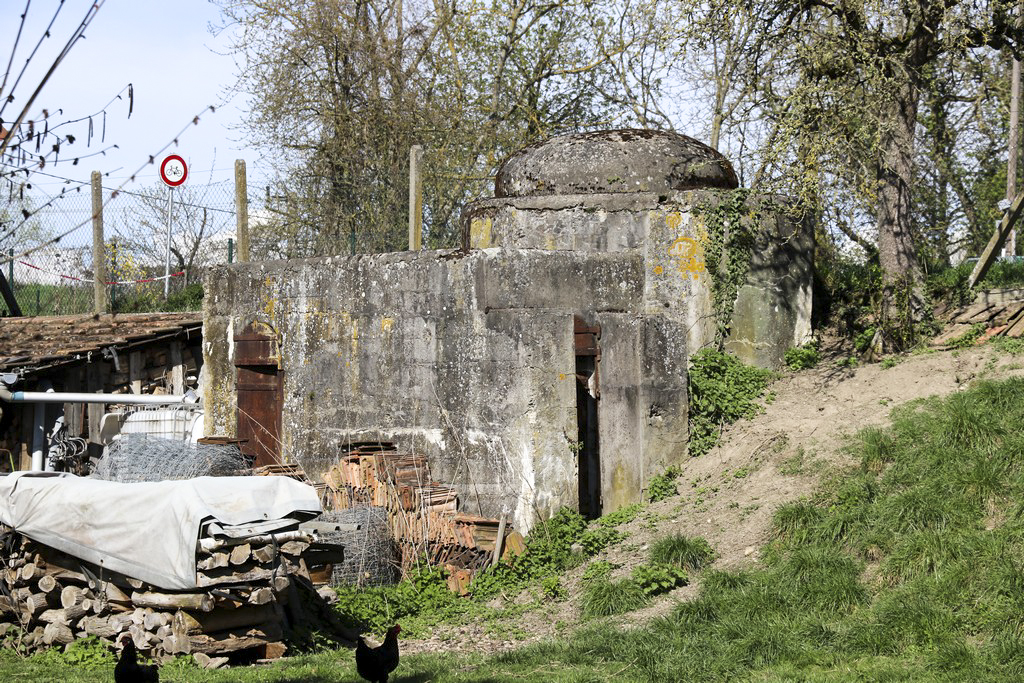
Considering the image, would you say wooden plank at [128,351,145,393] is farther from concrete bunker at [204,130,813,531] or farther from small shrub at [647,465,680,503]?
small shrub at [647,465,680,503]

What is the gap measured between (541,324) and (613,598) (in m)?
2.83

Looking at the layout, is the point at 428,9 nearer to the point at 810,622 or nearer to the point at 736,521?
the point at 736,521

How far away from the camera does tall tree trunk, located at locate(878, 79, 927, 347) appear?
12.1 metres

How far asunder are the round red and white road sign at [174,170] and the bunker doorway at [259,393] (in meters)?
5.11

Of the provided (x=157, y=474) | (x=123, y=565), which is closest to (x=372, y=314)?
(x=157, y=474)

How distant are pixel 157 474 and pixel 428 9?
518 inches

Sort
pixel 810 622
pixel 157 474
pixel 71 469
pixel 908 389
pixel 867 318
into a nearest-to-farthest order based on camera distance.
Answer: pixel 810 622
pixel 908 389
pixel 157 474
pixel 867 318
pixel 71 469

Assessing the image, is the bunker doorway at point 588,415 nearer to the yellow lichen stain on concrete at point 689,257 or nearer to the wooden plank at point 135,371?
the yellow lichen stain on concrete at point 689,257

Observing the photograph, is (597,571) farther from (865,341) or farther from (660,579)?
(865,341)

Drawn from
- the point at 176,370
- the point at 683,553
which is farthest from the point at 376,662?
the point at 176,370

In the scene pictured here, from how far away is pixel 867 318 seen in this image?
12.5 metres

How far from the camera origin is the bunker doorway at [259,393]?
12.6m

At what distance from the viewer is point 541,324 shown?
10.6 metres

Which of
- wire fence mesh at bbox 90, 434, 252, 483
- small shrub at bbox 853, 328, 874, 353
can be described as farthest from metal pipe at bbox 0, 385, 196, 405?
small shrub at bbox 853, 328, 874, 353
